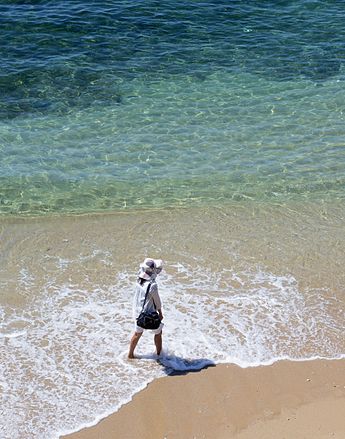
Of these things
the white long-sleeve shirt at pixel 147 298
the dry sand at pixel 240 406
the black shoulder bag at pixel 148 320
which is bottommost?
the dry sand at pixel 240 406

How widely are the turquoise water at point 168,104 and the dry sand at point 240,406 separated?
5.80 m

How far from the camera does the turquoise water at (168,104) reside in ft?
56.1

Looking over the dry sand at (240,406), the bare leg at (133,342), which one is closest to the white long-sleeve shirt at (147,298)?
the bare leg at (133,342)

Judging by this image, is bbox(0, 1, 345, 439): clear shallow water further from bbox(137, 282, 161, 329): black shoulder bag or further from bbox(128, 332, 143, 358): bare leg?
bbox(137, 282, 161, 329): black shoulder bag

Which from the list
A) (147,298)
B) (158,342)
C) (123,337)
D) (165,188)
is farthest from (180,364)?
(165,188)

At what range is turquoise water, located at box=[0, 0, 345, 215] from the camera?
17.1 m

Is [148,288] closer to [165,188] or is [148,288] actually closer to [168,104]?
[165,188]

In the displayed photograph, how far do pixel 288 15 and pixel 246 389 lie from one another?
60.4 ft

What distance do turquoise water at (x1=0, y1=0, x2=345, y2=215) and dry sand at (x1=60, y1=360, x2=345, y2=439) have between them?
19.0 feet

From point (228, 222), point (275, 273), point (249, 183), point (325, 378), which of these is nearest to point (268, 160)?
point (249, 183)

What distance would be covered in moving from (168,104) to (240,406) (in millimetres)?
11657

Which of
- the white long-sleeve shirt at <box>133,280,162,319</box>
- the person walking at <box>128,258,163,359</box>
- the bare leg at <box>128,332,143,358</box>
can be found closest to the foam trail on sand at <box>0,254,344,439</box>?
the bare leg at <box>128,332,143,358</box>

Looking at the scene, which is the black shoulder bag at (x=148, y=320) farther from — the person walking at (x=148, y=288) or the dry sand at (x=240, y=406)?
the dry sand at (x=240, y=406)

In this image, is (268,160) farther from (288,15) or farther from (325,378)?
(288,15)
